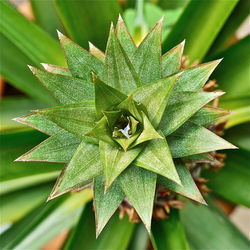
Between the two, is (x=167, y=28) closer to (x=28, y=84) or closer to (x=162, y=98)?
(x=28, y=84)

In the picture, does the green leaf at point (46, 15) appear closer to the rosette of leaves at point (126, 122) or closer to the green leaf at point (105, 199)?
the rosette of leaves at point (126, 122)

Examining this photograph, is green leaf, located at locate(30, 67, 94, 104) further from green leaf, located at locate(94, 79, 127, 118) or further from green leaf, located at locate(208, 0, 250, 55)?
green leaf, located at locate(208, 0, 250, 55)

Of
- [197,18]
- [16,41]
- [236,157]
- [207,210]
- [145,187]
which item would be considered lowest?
[207,210]

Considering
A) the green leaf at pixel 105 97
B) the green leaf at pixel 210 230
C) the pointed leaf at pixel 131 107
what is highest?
the green leaf at pixel 105 97

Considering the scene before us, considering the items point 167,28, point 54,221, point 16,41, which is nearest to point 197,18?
point 167,28

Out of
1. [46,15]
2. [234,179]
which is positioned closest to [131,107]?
[234,179]

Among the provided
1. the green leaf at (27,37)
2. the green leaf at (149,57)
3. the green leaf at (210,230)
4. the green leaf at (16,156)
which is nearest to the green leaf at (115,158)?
the green leaf at (149,57)
